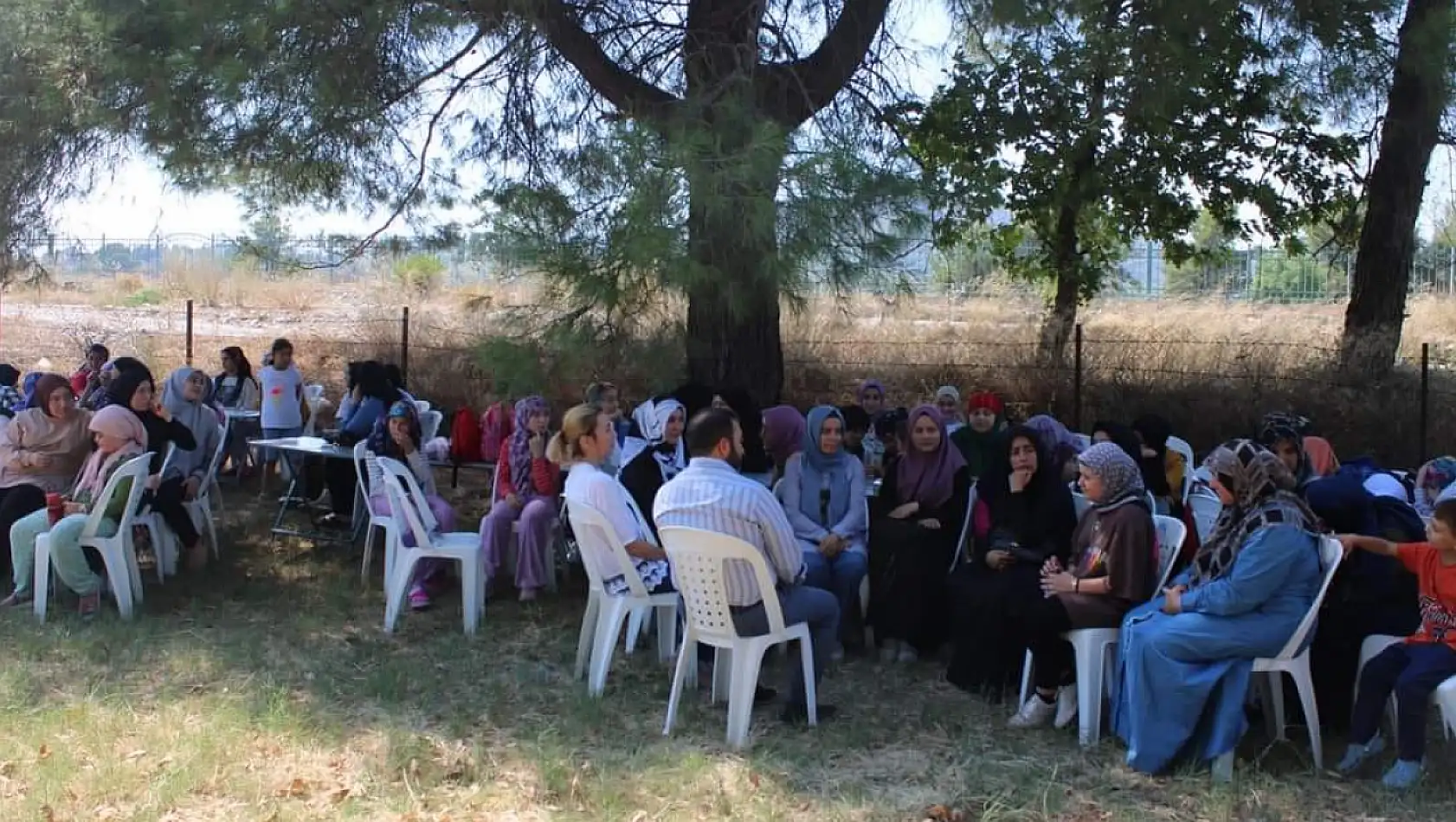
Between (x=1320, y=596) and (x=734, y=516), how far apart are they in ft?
5.75

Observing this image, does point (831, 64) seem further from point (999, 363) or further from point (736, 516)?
point (999, 363)

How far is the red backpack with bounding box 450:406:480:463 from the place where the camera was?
289 inches

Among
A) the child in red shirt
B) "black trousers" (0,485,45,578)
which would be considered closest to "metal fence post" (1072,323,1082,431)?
the child in red shirt

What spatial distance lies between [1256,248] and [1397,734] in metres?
7.83

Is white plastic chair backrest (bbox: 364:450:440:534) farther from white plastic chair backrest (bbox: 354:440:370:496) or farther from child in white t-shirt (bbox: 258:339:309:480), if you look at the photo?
child in white t-shirt (bbox: 258:339:309:480)

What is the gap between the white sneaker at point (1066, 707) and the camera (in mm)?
A: 4266

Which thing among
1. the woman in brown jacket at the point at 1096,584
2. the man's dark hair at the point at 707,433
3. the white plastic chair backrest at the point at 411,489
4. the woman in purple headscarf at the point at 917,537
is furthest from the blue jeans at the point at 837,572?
the white plastic chair backrest at the point at 411,489

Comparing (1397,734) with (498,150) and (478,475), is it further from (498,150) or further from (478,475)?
(478,475)

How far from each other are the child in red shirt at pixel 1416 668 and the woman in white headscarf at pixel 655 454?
8.73ft

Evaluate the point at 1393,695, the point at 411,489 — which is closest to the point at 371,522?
the point at 411,489

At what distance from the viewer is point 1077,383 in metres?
9.39

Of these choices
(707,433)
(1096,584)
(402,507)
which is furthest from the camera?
(402,507)

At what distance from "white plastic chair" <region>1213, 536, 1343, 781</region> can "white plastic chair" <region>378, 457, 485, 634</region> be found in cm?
310

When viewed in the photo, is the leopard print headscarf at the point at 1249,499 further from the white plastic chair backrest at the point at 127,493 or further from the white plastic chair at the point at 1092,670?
the white plastic chair backrest at the point at 127,493
